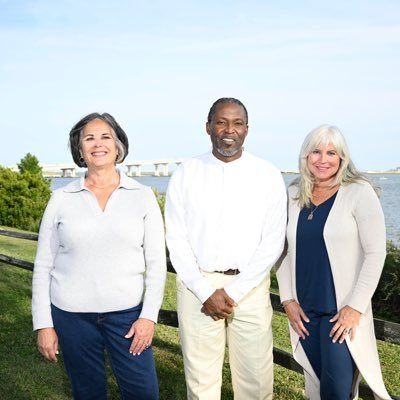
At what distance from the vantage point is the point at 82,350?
3.10m

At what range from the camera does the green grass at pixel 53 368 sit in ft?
15.3

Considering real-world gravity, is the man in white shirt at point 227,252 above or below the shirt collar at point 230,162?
below

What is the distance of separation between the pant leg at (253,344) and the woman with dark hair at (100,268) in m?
0.63

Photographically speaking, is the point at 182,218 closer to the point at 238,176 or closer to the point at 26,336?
the point at 238,176

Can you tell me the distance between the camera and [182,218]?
357 cm

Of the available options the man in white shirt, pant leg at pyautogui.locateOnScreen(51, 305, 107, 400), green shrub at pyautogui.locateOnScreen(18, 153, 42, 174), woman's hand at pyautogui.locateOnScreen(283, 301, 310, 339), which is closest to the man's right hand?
the man in white shirt

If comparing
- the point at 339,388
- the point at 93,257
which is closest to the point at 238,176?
the point at 93,257

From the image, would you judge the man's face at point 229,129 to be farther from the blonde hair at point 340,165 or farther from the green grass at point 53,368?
the green grass at point 53,368

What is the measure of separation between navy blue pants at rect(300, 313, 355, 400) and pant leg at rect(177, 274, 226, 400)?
0.63 meters

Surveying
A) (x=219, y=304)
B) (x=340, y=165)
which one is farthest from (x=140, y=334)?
(x=340, y=165)

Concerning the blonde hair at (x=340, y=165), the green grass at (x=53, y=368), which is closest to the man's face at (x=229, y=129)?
the blonde hair at (x=340, y=165)

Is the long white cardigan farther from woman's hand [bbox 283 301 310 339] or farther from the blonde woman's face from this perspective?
woman's hand [bbox 283 301 310 339]

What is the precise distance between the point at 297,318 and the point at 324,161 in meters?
0.93

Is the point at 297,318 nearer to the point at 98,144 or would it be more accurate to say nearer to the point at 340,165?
the point at 340,165
